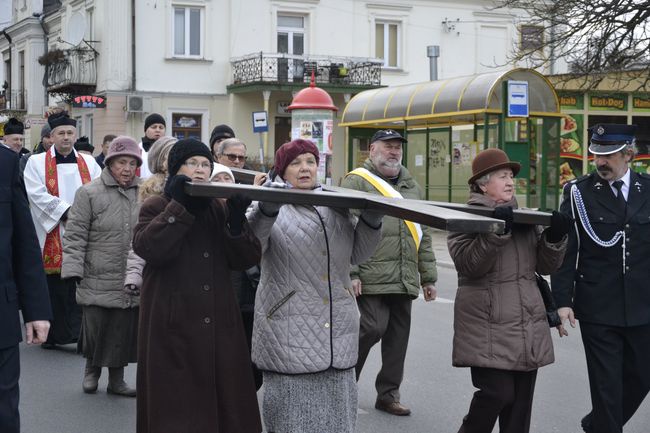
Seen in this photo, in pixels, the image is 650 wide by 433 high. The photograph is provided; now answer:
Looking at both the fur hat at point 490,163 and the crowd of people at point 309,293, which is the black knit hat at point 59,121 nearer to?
the crowd of people at point 309,293

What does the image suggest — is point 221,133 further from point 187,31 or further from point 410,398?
point 187,31

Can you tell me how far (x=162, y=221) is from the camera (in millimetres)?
4934

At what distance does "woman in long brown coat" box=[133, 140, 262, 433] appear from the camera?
4980mm

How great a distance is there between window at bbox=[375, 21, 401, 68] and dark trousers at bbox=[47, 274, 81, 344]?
3142 centimetres

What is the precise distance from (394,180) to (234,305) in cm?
258

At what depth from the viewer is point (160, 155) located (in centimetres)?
596

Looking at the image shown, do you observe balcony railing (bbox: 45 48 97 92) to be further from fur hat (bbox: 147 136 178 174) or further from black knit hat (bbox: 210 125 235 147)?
fur hat (bbox: 147 136 178 174)

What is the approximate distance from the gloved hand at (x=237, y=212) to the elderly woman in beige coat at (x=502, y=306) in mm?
1316

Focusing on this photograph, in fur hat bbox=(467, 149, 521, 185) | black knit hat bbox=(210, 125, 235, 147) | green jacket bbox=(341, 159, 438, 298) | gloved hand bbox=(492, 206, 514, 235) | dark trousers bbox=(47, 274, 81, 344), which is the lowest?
dark trousers bbox=(47, 274, 81, 344)

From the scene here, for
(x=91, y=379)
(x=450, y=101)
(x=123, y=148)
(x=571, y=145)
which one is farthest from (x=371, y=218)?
(x=571, y=145)

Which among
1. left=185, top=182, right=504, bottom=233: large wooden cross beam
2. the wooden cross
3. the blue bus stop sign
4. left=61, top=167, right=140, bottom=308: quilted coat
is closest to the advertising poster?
the blue bus stop sign

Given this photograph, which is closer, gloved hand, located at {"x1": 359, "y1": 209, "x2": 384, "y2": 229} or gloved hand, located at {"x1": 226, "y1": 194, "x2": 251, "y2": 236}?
gloved hand, located at {"x1": 226, "y1": 194, "x2": 251, "y2": 236}

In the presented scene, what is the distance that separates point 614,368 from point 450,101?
59.4ft

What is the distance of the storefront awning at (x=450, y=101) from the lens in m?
22.6
